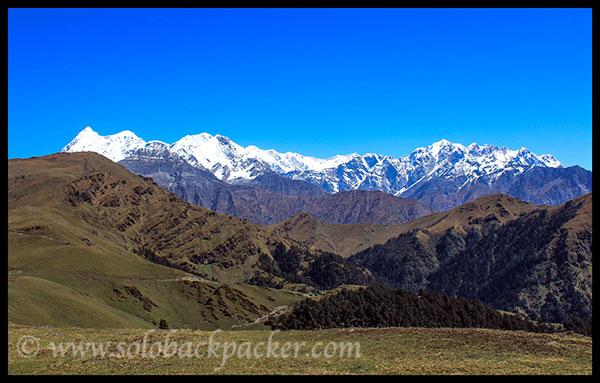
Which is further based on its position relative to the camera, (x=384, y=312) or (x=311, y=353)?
(x=384, y=312)

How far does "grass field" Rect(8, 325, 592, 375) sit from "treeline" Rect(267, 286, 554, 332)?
3557 centimetres

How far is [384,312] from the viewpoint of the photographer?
91.3m

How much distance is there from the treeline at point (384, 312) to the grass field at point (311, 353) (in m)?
35.6

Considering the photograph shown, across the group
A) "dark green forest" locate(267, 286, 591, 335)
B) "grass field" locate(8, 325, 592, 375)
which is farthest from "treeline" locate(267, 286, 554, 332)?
"grass field" locate(8, 325, 592, 375)

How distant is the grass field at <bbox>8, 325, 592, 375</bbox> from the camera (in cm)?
3659

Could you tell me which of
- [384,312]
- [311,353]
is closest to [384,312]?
[384,312]

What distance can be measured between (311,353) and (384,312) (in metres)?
50.9

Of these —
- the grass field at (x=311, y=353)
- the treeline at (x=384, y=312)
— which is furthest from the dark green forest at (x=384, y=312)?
the grass field at (x=311, y=353)

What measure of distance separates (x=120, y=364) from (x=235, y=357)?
31.5ft

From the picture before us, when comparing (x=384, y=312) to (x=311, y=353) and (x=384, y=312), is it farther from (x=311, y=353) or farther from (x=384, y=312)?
(x=311, y=353)

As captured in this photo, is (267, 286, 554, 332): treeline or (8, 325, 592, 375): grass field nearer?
(8, 325, 592, 375): grass field

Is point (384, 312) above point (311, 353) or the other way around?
above

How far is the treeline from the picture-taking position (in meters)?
91.1

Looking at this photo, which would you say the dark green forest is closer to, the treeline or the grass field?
the treeline
